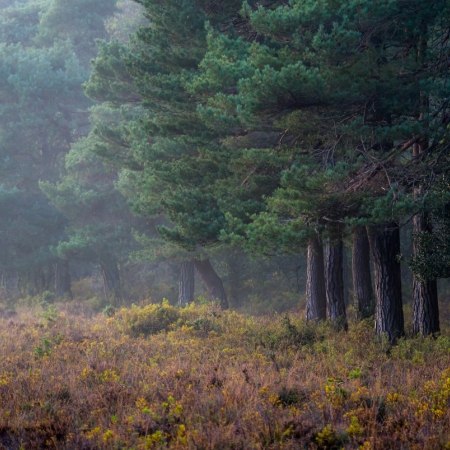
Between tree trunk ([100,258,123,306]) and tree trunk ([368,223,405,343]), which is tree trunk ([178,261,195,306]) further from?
tree trunk ([368,223,405,343])

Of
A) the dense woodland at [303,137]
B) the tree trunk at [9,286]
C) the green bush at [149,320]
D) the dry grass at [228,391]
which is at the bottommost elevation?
the dry grass at [228,391]

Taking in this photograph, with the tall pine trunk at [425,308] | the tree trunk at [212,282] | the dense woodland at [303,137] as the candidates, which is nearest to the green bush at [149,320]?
the dense woodland at [303,137]

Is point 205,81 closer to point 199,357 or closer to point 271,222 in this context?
point 271,222

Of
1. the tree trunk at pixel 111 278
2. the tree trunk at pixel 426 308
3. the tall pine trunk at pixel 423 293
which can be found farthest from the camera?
the tree trunk at pixel 111 278

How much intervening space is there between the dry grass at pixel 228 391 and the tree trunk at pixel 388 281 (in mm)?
522

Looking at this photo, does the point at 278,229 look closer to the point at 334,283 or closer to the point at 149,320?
the point at 334,283

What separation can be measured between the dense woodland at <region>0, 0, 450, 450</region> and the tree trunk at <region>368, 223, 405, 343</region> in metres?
0.03

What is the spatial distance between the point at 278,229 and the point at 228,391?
3827 mm

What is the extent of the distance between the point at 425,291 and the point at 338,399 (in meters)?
6.08

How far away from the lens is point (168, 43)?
1476 cm

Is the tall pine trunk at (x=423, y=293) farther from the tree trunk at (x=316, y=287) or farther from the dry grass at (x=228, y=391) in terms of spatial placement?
the tree trunk at (x=316, y=287)

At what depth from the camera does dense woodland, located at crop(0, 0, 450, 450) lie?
685cm

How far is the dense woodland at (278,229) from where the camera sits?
270 inches

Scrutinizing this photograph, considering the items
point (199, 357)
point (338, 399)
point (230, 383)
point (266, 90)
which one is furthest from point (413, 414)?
point (266, 90)
